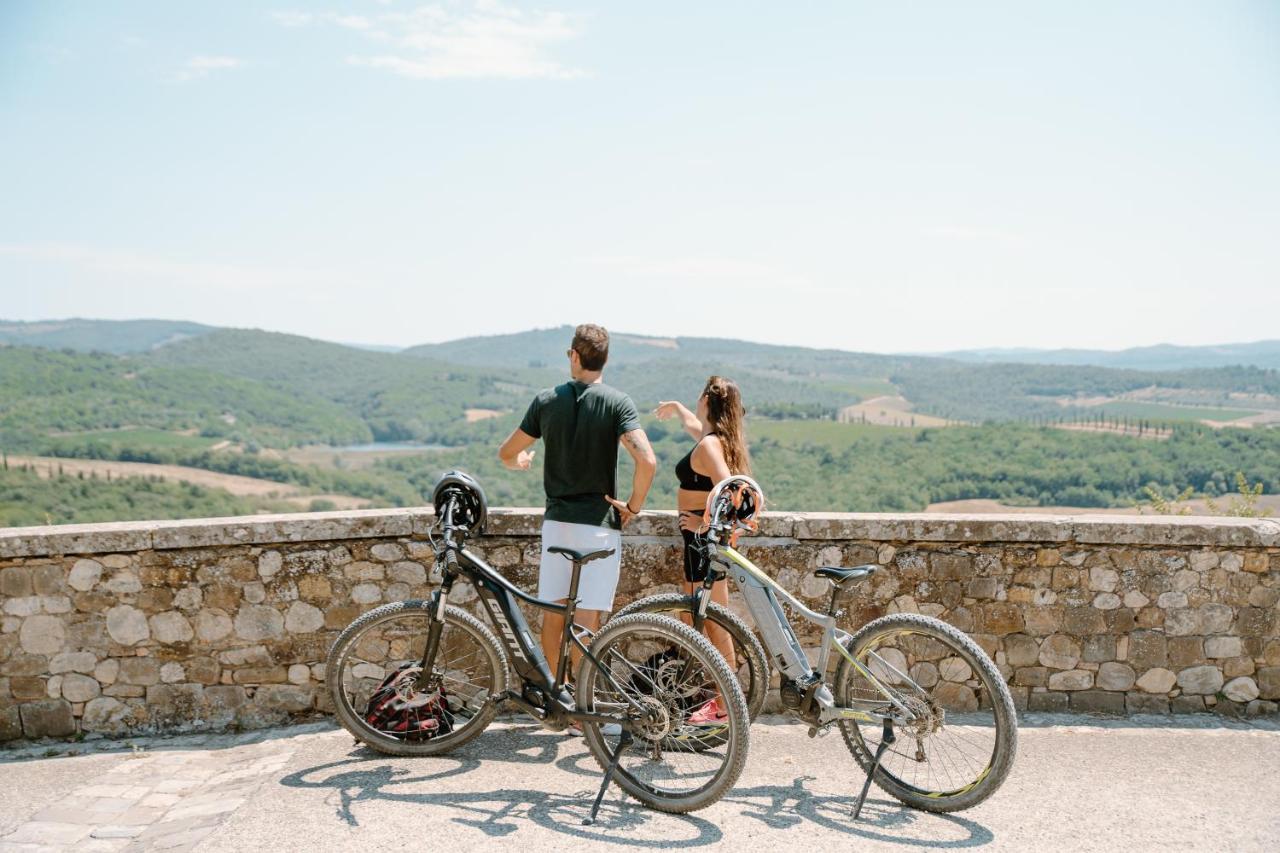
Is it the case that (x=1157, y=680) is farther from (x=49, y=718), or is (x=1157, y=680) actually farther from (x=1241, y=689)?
(x=49, y=718)

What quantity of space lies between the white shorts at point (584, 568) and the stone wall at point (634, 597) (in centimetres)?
62

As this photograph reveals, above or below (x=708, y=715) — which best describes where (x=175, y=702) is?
below

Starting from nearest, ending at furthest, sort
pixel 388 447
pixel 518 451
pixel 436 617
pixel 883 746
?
pixel 883 746 → pixel 436 617 → pixel 518 451 → pixel 388 447

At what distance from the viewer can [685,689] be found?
12.1ft

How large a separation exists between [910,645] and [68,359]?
15077cm

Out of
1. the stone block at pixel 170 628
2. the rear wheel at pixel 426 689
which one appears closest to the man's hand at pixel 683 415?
the rear wheel at pixel 426 689

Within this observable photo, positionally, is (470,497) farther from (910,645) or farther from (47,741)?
(47,741)

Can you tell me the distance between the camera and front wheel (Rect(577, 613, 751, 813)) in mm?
3594

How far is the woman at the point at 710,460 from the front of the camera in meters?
4.10

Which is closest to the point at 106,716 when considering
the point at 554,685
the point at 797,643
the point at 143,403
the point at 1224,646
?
the point at 554,685

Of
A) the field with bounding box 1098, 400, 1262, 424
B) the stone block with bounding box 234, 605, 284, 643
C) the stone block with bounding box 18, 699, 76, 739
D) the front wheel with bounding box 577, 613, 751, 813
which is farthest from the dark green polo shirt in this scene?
the field with bounding box 1098, 400, 1262, 424

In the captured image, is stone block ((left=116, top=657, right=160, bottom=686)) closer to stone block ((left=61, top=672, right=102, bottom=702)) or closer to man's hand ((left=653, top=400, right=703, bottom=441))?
stone block ((left=61, top=672, right=102, bottom=702))

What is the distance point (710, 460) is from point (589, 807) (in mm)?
1481

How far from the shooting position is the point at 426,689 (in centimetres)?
413
